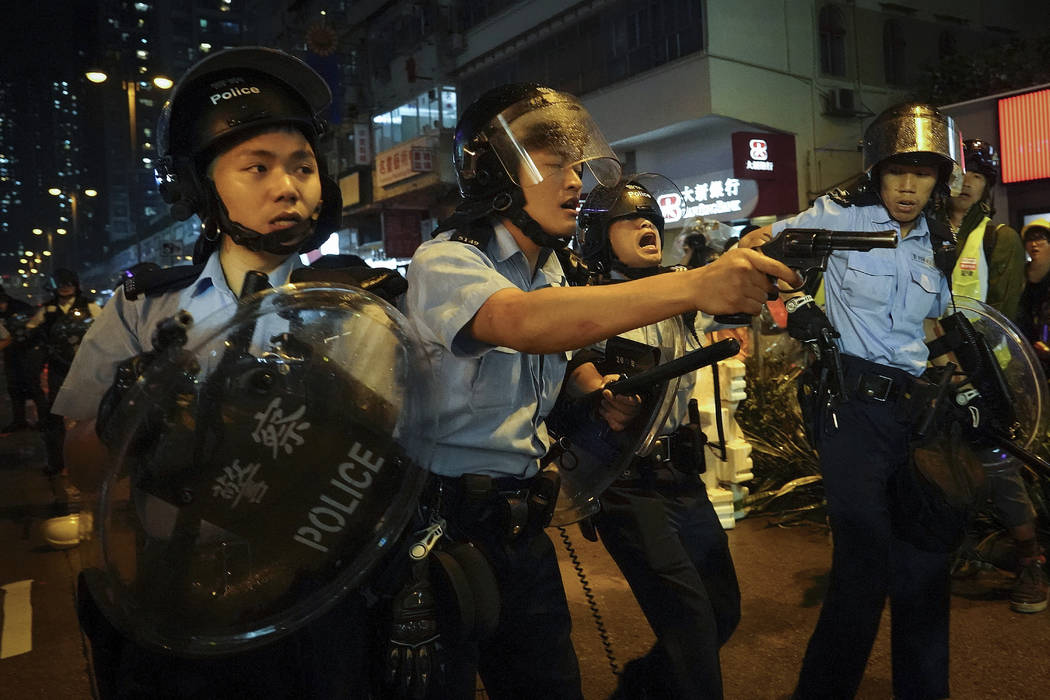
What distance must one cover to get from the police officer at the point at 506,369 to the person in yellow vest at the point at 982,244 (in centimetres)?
303

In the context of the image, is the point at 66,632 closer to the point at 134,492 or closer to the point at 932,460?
the point at 134,492

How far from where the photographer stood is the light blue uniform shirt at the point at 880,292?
10.1 ft

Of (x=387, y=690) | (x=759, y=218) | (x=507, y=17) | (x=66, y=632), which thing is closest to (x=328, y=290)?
(x=387, y=690)

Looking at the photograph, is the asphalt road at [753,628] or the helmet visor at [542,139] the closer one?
the helmet visor at [542,139]

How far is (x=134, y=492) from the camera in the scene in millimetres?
1376

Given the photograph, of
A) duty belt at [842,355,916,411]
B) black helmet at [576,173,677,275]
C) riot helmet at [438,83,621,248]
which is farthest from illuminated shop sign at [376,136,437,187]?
riot helmet at [438,83,621,248]

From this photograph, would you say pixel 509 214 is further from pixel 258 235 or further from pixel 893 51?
pixel 893 51

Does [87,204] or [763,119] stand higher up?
[87,204]

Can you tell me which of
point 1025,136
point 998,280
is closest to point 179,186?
point 998,280

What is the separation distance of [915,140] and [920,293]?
0.55m

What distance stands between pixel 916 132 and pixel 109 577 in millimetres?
2951

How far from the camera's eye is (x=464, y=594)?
1.82m

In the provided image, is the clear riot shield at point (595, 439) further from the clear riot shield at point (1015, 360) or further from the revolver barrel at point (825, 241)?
the clear riot shield at point (1015, 360)

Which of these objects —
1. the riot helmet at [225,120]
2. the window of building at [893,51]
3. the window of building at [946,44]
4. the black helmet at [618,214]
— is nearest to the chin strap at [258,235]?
the riot helmet at [225,120]
